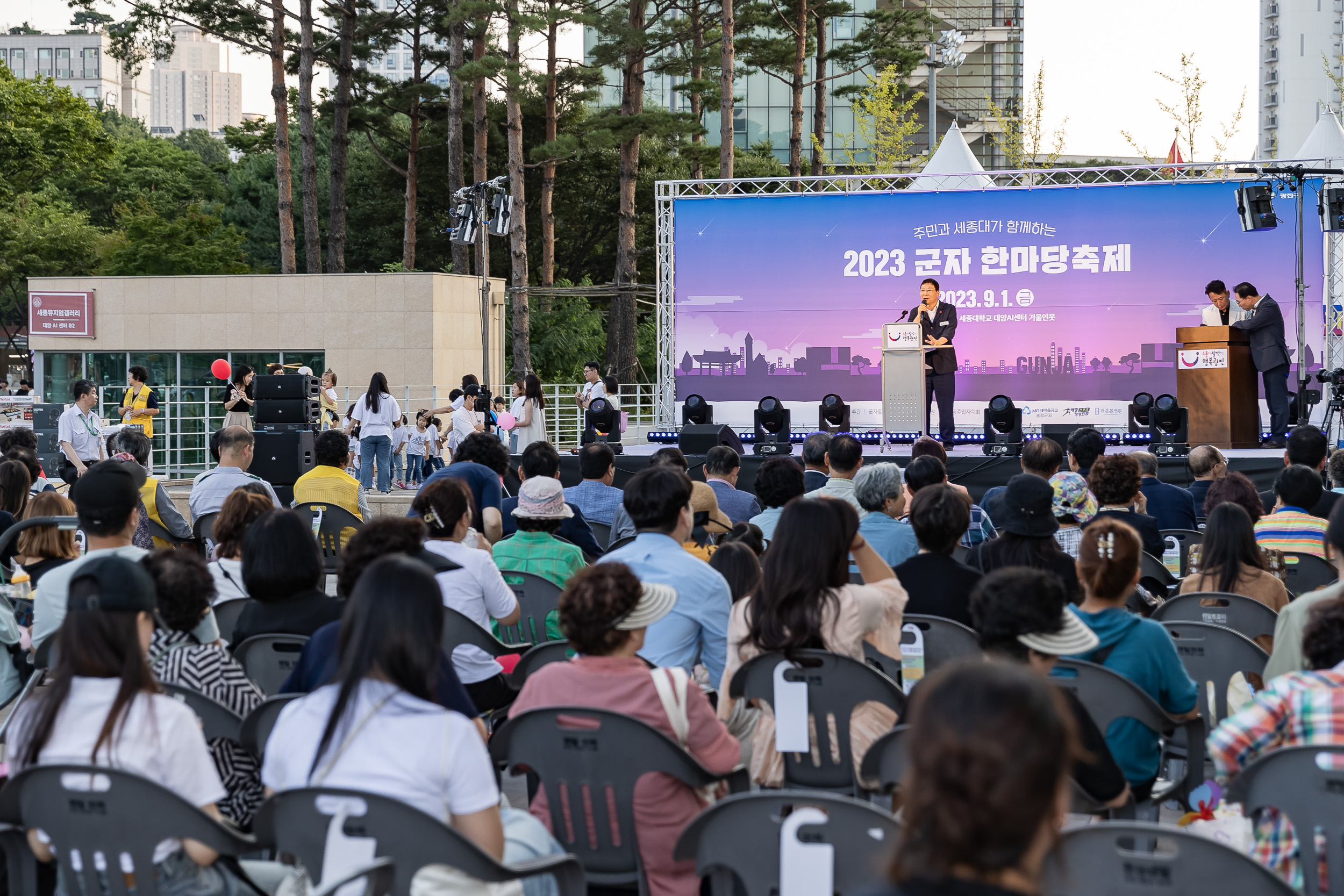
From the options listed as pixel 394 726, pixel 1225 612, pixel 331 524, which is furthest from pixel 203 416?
pixel 394 726

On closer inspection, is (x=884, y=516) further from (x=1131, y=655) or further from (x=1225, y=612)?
(x=1131, y=655)

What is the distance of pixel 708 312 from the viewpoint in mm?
15180

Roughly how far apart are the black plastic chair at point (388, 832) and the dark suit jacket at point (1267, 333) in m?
10.9

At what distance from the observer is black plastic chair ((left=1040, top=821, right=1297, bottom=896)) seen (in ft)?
5.75

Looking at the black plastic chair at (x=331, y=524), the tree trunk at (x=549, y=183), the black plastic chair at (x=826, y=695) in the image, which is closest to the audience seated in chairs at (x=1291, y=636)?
the black plastic chair at (x=826, y=695)

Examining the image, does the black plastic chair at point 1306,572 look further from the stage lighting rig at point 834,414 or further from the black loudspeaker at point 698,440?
the stage lighting rig at point 834,414

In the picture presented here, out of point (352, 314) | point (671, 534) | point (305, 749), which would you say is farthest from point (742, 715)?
point (352, 314)

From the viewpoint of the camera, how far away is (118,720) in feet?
7.50

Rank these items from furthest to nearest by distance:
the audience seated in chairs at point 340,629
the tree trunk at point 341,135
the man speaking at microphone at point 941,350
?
the tree trunk at point 341,135 < the man speaking at microphone at point 941,350 < the audience seated in chairs at point 340,629

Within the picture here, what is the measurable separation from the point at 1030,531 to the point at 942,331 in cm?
860

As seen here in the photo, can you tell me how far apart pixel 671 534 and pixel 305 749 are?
176 centimetres

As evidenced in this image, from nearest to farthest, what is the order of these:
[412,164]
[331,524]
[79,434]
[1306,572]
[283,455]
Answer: [1306,572] → [331,524] → [79,434] → [283,455] → [412,164]

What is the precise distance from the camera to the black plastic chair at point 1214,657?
11.2ft

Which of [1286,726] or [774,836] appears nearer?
[774,836]
